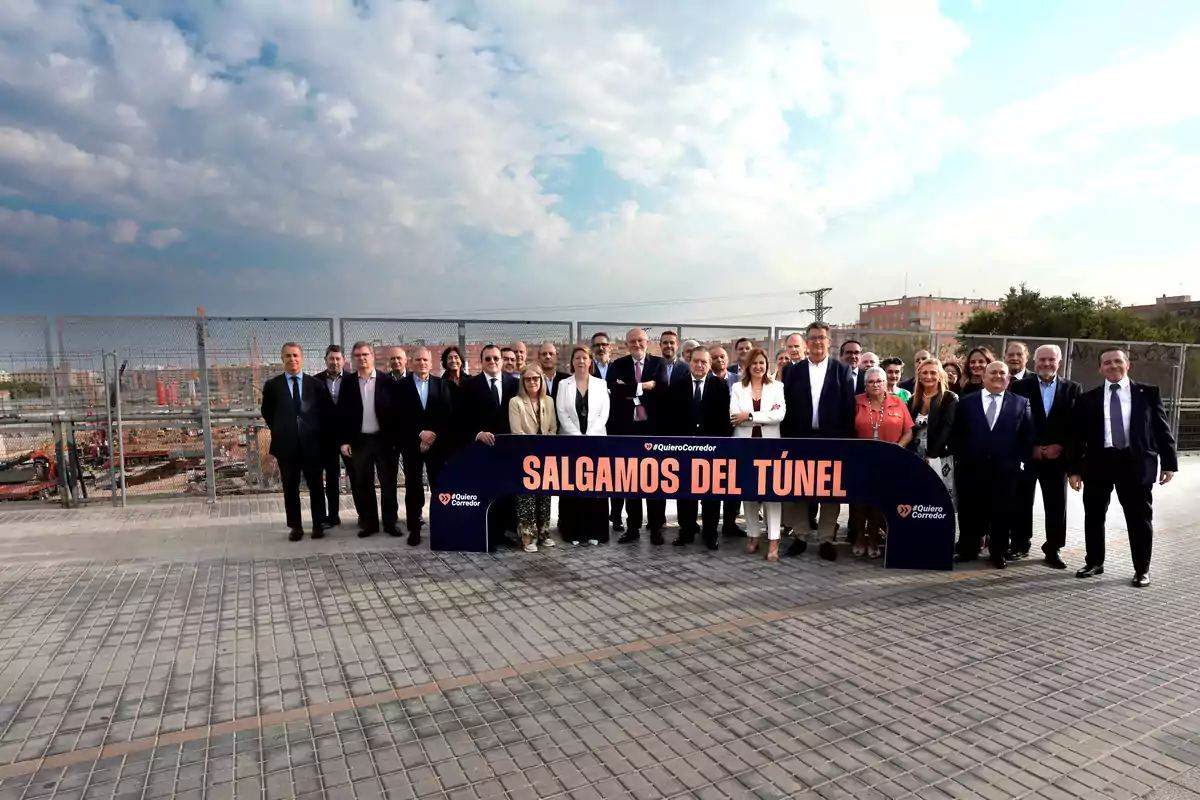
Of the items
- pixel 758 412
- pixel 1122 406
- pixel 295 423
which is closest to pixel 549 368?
pixel 758 412

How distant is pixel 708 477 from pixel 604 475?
950 mm

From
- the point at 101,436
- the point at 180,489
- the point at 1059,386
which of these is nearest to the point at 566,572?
the point at 1059,386

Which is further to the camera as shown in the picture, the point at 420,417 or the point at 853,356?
the point at 853,356

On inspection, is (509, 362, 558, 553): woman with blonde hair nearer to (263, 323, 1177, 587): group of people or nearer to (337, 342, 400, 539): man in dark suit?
(263, 323, 1177, 587): group of people

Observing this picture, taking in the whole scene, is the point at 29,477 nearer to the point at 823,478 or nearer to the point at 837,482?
the point at 823,478

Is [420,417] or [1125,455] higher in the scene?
[420,417]

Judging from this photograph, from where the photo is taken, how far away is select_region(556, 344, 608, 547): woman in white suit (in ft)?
20.8

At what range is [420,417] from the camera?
6652 millimetres

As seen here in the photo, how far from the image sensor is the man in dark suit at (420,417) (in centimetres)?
658

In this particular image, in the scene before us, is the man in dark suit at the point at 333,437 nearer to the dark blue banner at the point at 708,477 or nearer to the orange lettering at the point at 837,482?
the dark blue banner at the point at 708,477

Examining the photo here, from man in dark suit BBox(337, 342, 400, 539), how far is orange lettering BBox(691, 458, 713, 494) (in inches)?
120

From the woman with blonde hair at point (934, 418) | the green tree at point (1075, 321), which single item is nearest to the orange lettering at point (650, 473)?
the woman with blonde hair at point (934, 418)

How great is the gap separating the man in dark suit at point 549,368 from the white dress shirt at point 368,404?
1.74 metres

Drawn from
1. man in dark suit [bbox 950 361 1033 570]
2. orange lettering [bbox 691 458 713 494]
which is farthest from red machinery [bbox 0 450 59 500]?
man in dark suit [bbox 950 361 1033 570]
